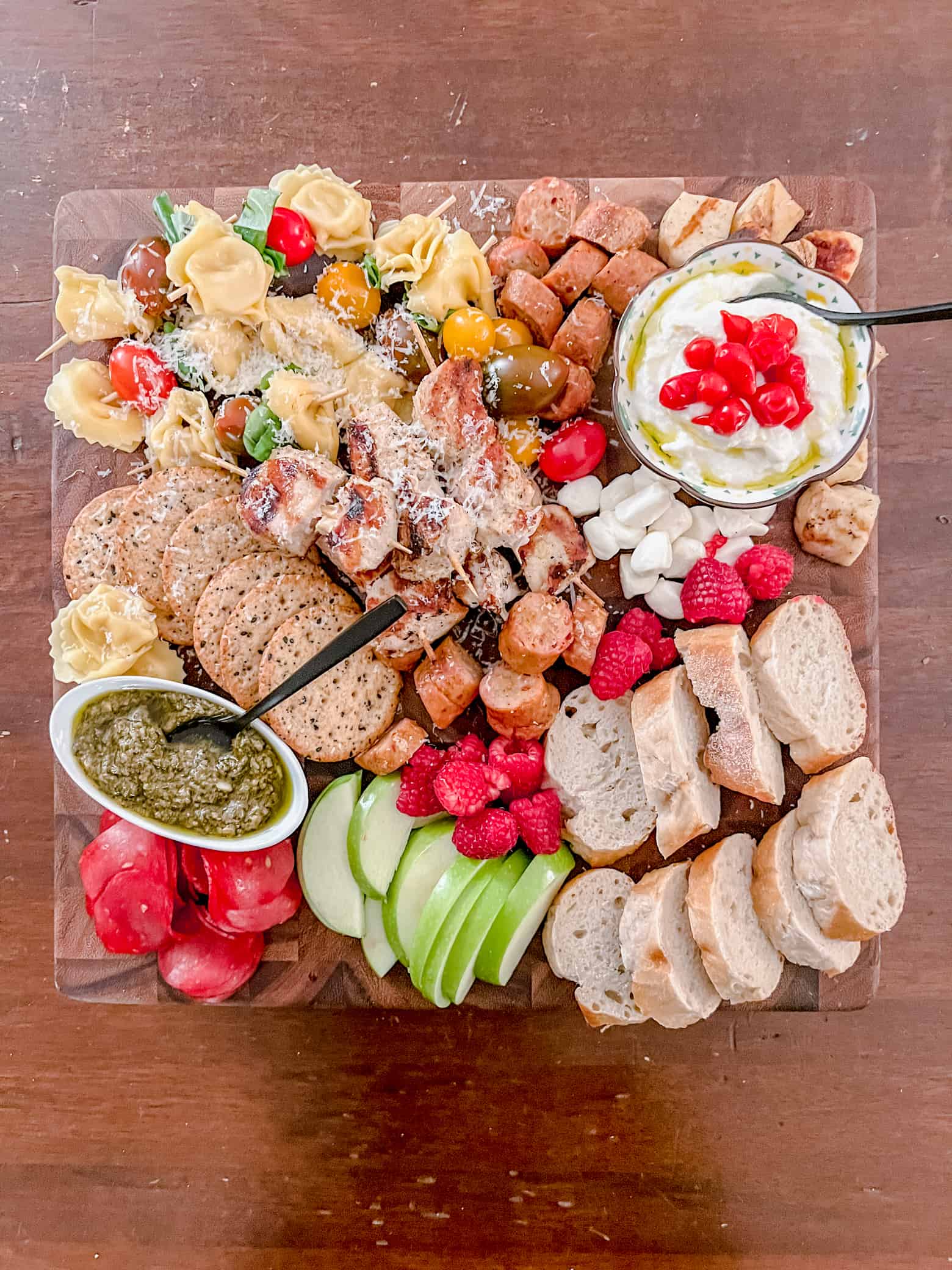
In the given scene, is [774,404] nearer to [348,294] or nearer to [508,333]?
[508,333]

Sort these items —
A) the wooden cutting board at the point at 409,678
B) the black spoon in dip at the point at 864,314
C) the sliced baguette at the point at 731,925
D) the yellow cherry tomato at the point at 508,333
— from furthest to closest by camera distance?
the wooden cutting board at the point at 409,678 < the yellow cherry tomato at the point at 508,333 < the sliced baguette at the point at 731,925 < the black spoon in dip at the point at 864,314

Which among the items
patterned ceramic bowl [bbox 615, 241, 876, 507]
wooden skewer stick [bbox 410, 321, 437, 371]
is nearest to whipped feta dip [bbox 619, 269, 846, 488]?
patterned ceramic bowl [bbox 615, 241, 876, 507]

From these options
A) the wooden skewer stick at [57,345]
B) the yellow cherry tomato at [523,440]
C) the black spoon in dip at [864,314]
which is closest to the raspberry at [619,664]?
the yellow cherry tomato at [523,440]

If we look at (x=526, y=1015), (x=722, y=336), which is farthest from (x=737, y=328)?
(x=526, y=1015)

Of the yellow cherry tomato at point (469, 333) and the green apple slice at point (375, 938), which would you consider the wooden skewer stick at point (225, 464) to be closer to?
the yellow cherry tomato at point (469, 333)

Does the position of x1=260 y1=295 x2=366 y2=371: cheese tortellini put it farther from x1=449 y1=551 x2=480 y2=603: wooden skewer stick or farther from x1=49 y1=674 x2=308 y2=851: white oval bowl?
x1=49 y1=674 x2=308 y2=851: white oval bowl

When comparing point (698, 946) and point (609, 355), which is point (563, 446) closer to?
point (609, 355)

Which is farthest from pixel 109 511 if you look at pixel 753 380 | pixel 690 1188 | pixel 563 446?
pixel 690 1188
